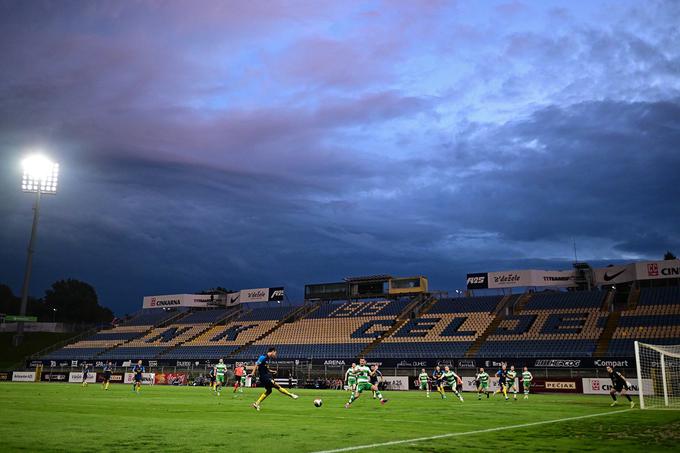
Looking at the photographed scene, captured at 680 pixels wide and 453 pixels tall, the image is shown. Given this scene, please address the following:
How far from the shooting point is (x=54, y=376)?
6631 centimetres

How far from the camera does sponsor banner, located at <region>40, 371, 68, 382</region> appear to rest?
65.7 metres

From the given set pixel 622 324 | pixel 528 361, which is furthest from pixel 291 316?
pixel 622 324

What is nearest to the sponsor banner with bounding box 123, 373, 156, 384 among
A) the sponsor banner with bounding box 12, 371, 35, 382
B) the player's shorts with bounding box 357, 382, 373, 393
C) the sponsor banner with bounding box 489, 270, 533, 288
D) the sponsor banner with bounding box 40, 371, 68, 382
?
the sponsor banner with bounding box 40, 371, 68, 382

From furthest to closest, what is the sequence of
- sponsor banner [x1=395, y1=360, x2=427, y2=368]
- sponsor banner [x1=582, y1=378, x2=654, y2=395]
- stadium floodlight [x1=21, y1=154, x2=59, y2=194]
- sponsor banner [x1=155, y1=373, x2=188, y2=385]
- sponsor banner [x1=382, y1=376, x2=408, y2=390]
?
stadium floodlight [x1=21, y1=154, x2=59, y2=194] < sponsor banner [x1=155, y1=373, x2=188, y2=385] < sponsor banner [x1=395, y1=360, x2=427, y2=368] < sponsor banner [x1=382, y1=376, x2=408, y2=390] < sponsor banner [x1=582, y1=378, x2=654, y2=395]

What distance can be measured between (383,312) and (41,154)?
47291 millimetres

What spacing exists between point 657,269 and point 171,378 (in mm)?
53937

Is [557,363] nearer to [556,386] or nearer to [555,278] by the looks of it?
[556,386]

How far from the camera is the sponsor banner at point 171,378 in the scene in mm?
59750

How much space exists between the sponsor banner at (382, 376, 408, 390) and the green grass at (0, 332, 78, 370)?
5088cm

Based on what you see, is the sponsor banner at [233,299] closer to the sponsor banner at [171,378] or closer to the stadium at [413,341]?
the stadium at [413,341]

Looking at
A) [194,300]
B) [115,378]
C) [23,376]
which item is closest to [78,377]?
[115,378]

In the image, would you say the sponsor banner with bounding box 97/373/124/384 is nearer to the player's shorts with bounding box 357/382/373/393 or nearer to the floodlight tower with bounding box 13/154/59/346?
the floodlight tower with bounding box 13/154/59/346

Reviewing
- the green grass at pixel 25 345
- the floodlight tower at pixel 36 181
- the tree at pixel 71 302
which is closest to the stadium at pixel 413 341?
the green grass at pixel 25 345

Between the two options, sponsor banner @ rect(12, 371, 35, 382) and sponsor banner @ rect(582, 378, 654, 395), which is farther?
sponsor banner @ rect(12, 371, 35, 382)
